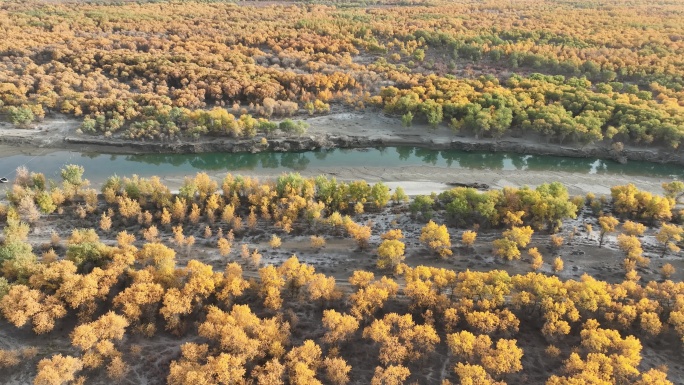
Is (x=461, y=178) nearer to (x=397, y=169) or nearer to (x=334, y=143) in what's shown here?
(x=397, y=169)

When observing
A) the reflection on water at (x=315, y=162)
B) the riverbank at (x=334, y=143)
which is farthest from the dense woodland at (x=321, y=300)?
the riverbank at (x=334, y=143)

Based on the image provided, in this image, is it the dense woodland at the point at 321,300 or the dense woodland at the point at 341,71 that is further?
the dense woodland at the point at 341,71

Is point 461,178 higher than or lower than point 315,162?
lower

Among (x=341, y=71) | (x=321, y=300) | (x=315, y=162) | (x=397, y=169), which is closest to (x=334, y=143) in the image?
(x=315, y=162)

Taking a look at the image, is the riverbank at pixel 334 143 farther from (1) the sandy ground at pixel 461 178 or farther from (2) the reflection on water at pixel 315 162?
(1) the sandy ground at pixel 461 178

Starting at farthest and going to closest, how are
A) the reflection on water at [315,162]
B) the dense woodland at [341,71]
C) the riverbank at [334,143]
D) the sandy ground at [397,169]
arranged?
the dense woodland at [341,71], the riverbank at [334,143], the reflection on water at [315,162], the sandy ground at [397,169]

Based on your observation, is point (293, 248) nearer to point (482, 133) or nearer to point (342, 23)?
point (482, 133)

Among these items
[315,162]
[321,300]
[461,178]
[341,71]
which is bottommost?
[321,300]

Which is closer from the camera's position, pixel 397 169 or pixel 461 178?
pixel 461 178
